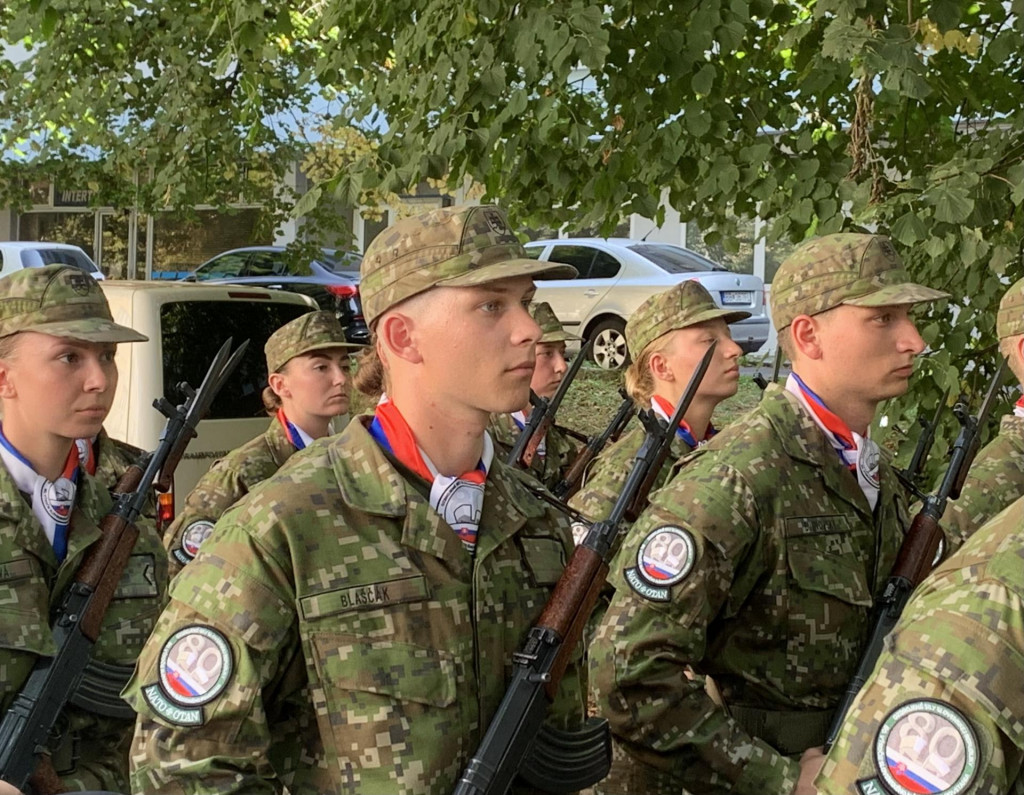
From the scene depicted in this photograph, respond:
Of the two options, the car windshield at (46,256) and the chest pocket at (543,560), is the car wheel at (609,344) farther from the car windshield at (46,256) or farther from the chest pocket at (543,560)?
the chest pocket at (543,560)

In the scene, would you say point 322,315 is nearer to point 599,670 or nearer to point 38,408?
point 38,408

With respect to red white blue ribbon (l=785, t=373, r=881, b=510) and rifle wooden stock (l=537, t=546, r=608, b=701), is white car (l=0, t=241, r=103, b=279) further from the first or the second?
rifle wooden stock (l=537, t=546, r=608, b=701)

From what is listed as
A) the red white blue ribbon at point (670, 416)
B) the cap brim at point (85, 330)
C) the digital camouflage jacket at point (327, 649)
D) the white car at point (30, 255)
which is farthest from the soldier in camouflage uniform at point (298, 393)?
the white car at point (30, 255)

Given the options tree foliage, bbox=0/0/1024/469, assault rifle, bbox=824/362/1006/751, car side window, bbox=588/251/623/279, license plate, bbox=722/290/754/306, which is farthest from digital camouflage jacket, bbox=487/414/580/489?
car side window, bbox=588/251/623/279

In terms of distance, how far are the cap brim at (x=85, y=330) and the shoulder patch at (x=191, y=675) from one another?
1421 millimetres

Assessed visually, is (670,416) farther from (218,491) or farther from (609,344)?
(609,344)

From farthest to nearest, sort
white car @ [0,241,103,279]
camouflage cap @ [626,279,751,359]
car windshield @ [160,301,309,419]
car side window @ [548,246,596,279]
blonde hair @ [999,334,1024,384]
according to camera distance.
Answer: white car @ [0,241,103,279] < car side window @ [548,246,596,279] < car windshield @ [160,301,309,419] < camouflage cap @ [626,279,751,359] < blonde hair @ [999,334,1024,384]

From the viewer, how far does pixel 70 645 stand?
334 cm

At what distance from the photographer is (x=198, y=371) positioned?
8.29 m

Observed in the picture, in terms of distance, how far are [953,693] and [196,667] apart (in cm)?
120

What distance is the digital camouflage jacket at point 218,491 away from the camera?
5.55 metres

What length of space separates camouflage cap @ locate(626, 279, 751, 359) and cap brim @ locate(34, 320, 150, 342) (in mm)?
2356

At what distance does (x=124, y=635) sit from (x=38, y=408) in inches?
23.7

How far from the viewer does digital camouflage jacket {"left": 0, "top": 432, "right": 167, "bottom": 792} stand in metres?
3.27
